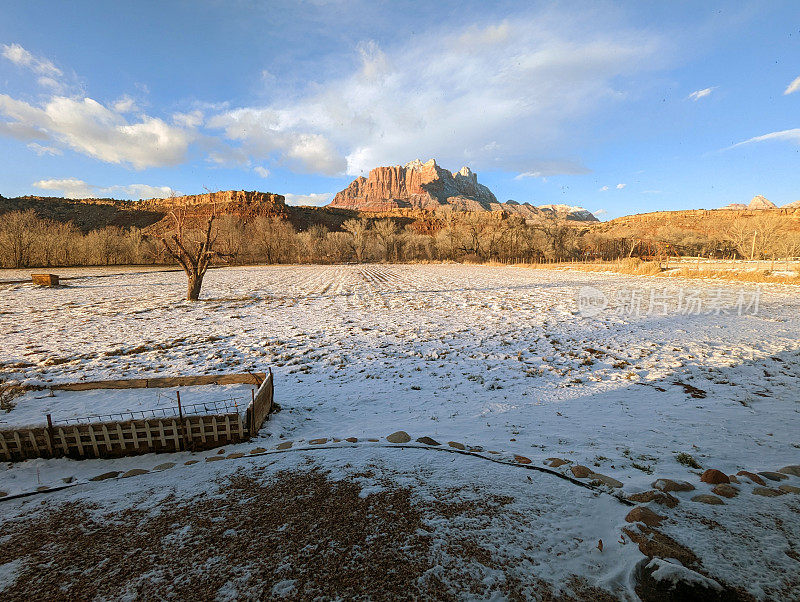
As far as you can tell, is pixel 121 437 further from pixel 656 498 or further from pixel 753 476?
pixel 753 476

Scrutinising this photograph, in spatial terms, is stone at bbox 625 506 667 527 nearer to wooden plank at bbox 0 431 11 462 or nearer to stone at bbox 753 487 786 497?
stone at bbox 753 487 786 497

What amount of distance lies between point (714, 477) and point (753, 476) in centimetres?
54

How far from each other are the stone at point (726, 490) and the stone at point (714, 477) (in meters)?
0.09

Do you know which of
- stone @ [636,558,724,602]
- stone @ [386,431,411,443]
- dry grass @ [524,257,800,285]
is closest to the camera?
stone @ [636,558,724,602]

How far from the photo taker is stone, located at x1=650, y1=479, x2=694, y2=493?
3.80m

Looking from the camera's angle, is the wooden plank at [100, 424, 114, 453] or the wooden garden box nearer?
the wooden plank at [100, 424, 114, 453]

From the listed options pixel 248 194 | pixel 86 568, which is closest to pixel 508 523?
pixel 86 568

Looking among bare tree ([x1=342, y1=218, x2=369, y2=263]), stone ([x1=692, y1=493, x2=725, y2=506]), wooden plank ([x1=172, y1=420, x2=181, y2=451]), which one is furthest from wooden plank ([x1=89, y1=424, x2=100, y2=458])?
bare tree ([x1=342, y1=218, x2=369, y2=263])

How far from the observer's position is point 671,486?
3818mm

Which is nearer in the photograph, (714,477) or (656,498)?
(656,498)

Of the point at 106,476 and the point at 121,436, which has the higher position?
the point at 121,436

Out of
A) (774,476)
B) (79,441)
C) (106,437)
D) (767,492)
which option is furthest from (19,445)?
(774,476)

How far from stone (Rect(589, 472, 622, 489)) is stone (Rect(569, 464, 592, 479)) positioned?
58 mm

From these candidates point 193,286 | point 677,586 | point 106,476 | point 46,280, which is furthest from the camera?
point 46,280
